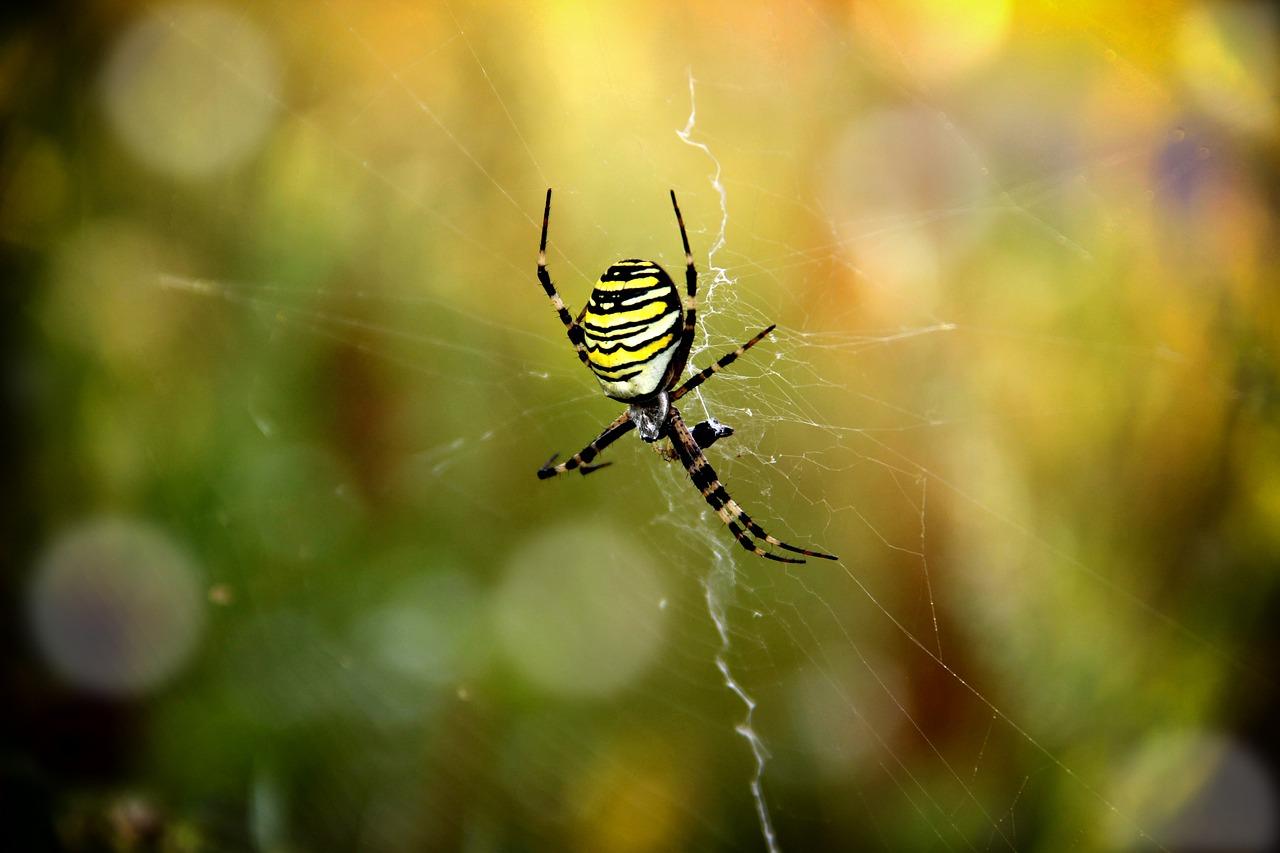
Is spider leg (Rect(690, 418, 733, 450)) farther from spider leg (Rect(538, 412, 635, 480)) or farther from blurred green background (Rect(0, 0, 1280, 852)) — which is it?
spider leg (Rect(538, 412, 635, 480))

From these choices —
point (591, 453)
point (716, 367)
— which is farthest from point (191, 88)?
point (716, 367)

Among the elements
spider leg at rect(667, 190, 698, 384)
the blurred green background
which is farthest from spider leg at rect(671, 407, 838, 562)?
spider leg at rect(667, 190, 698, 384)

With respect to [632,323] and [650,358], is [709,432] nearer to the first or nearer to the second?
[650,358]

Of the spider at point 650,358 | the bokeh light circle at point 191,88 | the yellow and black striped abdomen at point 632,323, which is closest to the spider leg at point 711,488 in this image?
the spider at point 650,358

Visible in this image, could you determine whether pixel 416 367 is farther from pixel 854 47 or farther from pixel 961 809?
pixel 961 809

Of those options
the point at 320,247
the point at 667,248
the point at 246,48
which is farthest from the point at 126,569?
the point at 667,248

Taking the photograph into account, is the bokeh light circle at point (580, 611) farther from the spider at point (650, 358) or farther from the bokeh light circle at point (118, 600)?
the bokeh light circle at point (118, 600)
